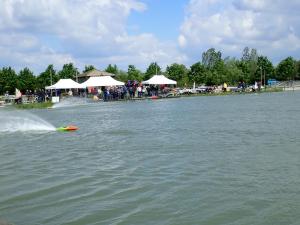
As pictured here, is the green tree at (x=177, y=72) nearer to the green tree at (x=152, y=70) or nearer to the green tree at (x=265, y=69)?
the green tree at (x=152, y=70)

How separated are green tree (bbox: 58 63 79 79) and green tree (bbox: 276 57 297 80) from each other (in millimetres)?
50044

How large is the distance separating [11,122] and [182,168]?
785 inches

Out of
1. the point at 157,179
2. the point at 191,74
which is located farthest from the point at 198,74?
the point at 157,179

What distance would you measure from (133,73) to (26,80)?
26.9 metres

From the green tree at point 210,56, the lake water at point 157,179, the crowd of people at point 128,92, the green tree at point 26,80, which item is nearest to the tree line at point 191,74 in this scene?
the green tree at point 26,80

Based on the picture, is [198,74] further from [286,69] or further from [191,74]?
[286,69]

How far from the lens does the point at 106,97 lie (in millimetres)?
63219

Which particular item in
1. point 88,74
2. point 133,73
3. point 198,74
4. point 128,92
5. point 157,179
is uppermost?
point 88,74

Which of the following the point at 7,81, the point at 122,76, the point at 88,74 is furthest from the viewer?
the point at 88,74

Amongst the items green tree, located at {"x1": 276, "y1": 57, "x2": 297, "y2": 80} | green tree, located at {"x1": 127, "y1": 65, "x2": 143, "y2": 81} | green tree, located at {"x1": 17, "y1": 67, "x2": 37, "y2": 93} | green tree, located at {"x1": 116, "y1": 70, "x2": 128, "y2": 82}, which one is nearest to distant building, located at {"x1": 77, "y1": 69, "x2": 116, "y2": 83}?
green tree, located at {"x1": 116, "y1": 70, "x2": 128, "y2": 82}

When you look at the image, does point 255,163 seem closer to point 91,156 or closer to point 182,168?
point 182,168

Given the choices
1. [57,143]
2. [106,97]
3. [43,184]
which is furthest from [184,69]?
[43,184]

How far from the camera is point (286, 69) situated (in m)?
120

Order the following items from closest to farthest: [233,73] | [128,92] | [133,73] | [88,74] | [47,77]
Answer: [128,92], [47,77], [233,73], [133,73], [88,74]
